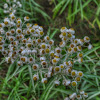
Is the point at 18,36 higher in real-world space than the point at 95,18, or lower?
lower

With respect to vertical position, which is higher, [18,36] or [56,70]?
[18,36]

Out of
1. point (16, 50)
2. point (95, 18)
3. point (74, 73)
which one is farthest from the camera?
point (95, 18)

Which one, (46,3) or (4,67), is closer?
(4,67)

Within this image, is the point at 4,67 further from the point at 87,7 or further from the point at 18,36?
the point at 87,7

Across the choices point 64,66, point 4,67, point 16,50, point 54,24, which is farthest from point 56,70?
point 54,24

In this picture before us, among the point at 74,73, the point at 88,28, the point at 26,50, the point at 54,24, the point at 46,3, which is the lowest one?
the point at 74,73

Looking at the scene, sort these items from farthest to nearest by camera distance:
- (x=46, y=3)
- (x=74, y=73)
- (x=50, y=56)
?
(x=46, y=3) < (x=50, y=56) < (x=74, y=73)

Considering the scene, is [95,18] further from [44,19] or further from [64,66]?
[64,66]

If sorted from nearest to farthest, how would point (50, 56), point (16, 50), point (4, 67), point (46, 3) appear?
point (50, 56) < point (16, 50) < point (4, 67) < point (46, 3)

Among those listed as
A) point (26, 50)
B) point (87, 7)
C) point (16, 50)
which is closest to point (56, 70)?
point (26, 50)
